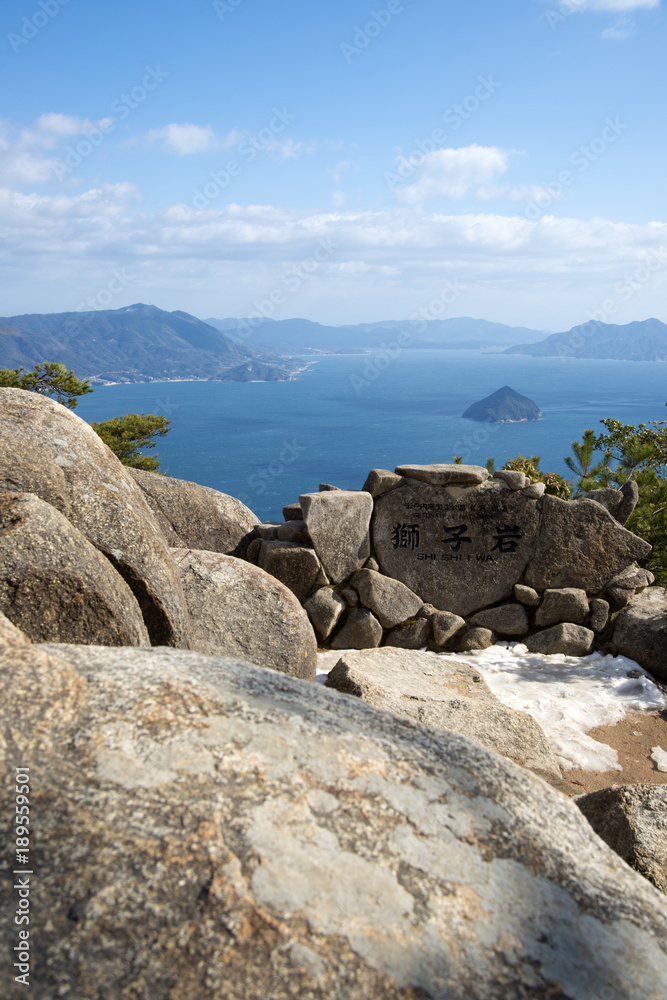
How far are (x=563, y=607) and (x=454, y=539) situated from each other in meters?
1.62

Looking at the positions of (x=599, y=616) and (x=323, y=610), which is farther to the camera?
(x=599, y=616)

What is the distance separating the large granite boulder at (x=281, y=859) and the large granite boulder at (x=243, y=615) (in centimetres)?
358

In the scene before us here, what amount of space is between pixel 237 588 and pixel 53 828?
450cm

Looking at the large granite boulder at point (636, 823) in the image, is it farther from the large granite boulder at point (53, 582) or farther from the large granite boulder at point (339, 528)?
the large granite boulder at point (339, 528)

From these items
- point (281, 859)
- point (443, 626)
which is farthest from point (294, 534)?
point (281, 859)

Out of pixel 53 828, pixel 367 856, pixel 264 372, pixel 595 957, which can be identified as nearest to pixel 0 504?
pixel 53 828

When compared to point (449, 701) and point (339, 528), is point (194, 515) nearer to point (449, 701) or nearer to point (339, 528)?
point (339, 528)

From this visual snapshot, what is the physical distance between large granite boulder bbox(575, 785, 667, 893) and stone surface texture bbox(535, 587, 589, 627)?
4.73 meters

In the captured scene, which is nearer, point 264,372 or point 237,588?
point 237,588

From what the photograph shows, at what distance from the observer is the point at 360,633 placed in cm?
810

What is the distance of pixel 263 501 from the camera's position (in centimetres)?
5800

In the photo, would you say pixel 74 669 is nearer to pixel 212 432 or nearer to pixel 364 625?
pixel 364 625

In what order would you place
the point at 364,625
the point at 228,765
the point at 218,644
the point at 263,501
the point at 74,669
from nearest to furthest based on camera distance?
the point at 228,765, the point at 74,669, the point at 218,644, the point at 364,625, the point at 263,501

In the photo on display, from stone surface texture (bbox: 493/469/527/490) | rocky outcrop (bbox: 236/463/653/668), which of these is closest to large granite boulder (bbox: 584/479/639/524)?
rocky outcrop (bbox: 236/463/653/668)
